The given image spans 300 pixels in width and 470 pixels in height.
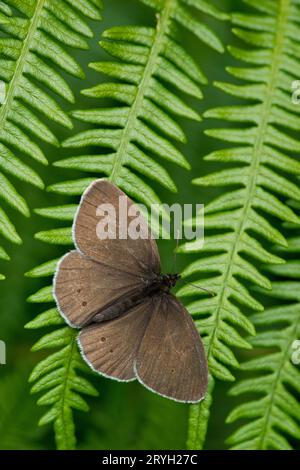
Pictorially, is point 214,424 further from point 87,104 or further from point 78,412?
point 87,104

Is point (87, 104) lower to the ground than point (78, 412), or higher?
higher

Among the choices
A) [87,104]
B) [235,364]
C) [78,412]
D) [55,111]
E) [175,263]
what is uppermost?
[87,104]

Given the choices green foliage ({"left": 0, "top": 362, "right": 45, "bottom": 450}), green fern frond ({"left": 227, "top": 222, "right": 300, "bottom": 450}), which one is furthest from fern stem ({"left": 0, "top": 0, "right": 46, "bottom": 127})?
green foliage ({"left": 0, "top": 362, "right": 45, "bottom": 450})

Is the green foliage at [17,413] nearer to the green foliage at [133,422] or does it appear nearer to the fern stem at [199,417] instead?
the green foliage at [133,422]

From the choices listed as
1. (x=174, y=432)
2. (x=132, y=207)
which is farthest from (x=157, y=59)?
(x=174, y=432)

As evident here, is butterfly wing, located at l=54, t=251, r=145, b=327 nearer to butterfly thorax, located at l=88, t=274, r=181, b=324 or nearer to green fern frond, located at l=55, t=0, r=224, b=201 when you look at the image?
butterfly thorax, located at l=88, t=274, r=181, b=324

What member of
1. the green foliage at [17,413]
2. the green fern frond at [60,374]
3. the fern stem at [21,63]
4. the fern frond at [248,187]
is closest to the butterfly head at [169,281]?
the fern frond at [248,187]

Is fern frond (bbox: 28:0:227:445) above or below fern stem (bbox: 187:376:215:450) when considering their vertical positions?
above
